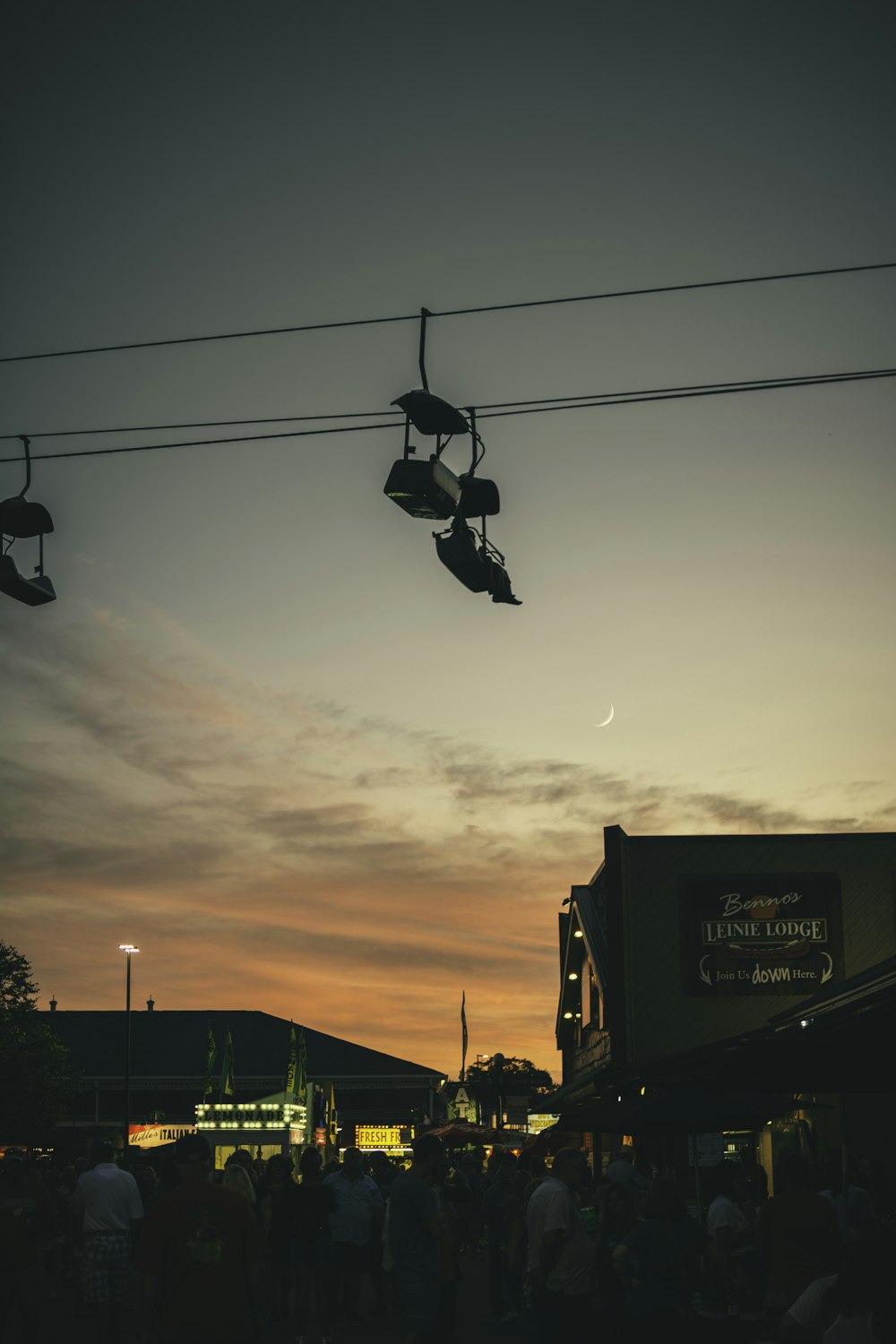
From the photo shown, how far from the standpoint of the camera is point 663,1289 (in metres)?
10.2

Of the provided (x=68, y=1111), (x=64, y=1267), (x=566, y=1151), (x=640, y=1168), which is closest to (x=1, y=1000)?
(x=68, y=1111)

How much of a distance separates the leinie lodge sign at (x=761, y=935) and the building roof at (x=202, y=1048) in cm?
4705

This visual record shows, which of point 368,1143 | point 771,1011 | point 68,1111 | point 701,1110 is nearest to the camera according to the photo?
point 701,1110

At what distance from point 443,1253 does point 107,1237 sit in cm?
300

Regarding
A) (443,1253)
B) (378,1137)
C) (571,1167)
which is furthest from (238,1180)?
(378,1137)

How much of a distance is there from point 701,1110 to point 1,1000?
5490 centimetres

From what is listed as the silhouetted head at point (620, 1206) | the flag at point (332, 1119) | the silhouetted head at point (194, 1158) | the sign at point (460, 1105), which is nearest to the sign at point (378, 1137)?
the flag at point (332, 1119)

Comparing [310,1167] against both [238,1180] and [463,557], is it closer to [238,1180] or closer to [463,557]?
[238,1180]

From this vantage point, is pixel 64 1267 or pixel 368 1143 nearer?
pixel 64 1267

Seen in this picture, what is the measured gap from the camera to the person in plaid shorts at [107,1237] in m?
12.1

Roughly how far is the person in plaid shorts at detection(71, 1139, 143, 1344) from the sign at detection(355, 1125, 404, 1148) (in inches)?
2116

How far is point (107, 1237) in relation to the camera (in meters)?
12.4

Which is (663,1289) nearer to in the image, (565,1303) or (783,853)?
(565,1303)

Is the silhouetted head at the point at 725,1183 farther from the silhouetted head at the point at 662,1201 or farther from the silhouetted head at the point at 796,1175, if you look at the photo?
the silhouetted head at the point at 796,1175
